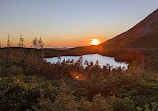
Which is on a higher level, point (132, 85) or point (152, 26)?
point (152, 26)

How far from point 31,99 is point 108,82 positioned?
3978mm

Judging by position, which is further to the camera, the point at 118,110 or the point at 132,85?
the point at 132,85

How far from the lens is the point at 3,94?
5.36m

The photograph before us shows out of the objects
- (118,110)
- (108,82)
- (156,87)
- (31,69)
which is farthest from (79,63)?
(118,110)

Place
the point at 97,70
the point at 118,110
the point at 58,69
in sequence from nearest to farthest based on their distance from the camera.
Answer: the point at 118,110 < the point at 97,70 < the point at 58,69

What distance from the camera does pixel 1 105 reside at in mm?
4773

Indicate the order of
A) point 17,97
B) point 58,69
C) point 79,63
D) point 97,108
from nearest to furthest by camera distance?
1. point 97,108
2. point 17,97
3. point 58,69
4. point 79,63

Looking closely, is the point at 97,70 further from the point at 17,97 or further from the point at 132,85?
the point at 17,97

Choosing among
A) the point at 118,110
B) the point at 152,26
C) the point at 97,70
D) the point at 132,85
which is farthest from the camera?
the point at 152,26

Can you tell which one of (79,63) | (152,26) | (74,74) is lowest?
(74,74)

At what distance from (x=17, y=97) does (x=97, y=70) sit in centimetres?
845

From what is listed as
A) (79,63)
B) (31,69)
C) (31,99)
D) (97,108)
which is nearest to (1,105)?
(31,99)

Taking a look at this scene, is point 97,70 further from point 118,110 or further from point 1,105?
point 1,105

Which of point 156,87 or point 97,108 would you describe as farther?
point 156,87
